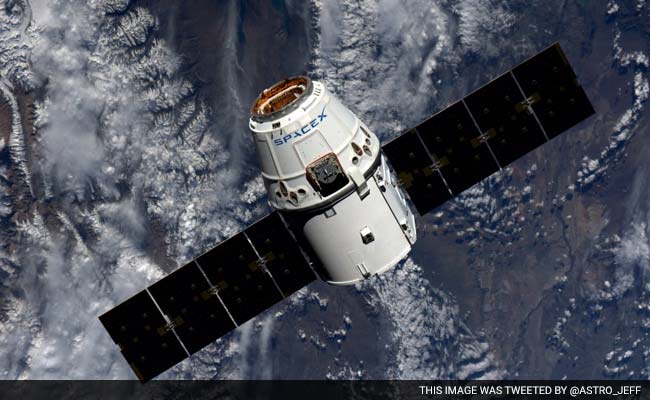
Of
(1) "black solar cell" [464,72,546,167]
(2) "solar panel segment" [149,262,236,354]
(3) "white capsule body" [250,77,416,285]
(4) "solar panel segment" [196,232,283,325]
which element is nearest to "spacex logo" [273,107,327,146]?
(3) "white capsule body" [250,77,416,285]

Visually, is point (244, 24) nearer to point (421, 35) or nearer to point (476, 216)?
point (421, 35)

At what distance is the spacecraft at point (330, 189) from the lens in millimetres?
20172

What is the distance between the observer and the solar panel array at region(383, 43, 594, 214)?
22703 millimetres

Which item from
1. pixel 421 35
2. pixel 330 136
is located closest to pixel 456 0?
pixel 421 35

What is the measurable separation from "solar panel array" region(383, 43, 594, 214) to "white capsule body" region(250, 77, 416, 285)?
2.02m

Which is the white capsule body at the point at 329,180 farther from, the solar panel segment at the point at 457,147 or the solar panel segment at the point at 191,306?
the solar panel segment at the point at 191,306

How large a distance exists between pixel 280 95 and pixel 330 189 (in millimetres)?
4218

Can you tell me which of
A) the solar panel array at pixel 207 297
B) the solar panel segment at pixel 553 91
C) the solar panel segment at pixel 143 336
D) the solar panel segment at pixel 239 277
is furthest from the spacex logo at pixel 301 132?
the solar panel segment at pixel 143 336

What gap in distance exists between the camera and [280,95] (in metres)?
21.2

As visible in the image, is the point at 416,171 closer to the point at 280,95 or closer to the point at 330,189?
the point at 330,189

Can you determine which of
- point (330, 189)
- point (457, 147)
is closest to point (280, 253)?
point (330, 189)

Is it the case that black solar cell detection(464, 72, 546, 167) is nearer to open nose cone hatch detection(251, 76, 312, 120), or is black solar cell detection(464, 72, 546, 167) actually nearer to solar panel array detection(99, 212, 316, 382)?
open nose cone hatch detection(251, 76, 312, 120)

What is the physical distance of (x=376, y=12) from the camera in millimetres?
70375

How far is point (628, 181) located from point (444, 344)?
160 ft
